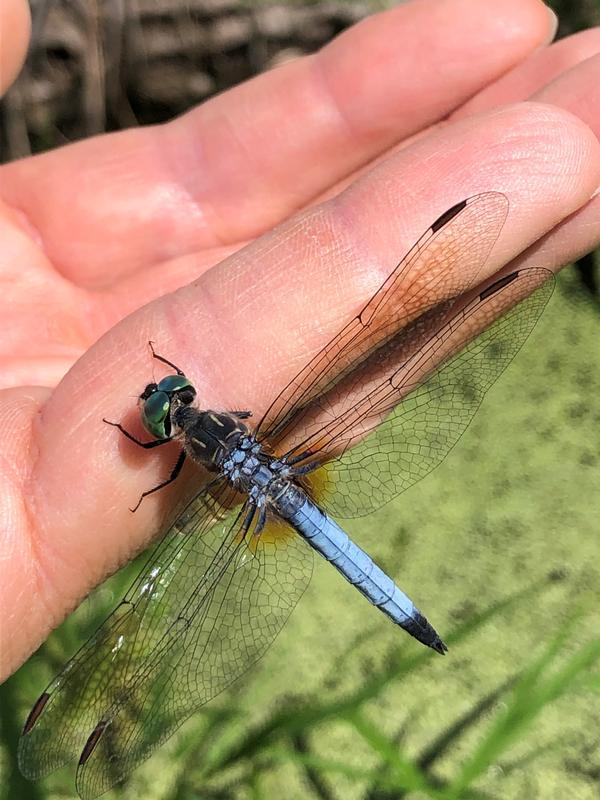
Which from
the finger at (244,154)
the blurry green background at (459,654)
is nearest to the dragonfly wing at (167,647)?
the blurry green background at (459,654)

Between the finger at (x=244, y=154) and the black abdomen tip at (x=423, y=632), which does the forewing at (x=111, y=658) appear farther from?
the finger at (x=244, y=154)

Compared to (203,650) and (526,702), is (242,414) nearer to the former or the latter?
(203,650)

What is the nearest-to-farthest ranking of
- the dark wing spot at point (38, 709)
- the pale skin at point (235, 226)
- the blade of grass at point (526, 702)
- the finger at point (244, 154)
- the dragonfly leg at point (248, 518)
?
the dark wing spot at point (38, 709)
the pale skin at point (235, 226)
the dragonfly leg at point (248, 518)
the blade of grass at point (526, 702)
the finger at point (244, 154)

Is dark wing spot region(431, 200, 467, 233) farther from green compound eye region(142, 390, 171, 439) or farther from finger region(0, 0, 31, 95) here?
finger region(0, 0, 31, 95)

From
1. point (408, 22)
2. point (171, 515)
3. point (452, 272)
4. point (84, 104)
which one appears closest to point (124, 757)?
point (171, 515)

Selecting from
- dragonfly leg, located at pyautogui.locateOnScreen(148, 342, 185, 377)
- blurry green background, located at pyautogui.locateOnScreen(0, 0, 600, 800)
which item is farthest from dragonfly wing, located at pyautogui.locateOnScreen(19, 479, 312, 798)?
blurry green background, located at pyautogui.locateOnScreen(0, 0, 600, 800)

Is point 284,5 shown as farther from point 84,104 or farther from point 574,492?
point 574,492
